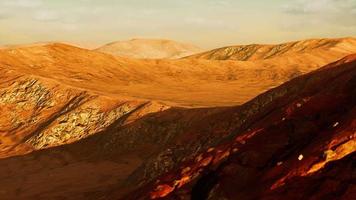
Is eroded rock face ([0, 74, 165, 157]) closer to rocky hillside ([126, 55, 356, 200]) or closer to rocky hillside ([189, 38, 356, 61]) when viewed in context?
rocky hillside ([126, 55, 356, 200])

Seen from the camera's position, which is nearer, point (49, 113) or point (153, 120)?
point (153, 120)

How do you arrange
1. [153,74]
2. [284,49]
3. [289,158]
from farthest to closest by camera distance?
[284,49], [153,74], [289,158]

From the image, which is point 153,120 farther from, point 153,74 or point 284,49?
point 284,49

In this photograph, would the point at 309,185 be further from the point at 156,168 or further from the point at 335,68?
the point at 156,168

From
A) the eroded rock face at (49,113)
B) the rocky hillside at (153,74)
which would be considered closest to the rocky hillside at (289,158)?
the eroded rock face at (49,113)

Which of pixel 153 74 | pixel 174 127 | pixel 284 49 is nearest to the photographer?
Result: pixel 174 127

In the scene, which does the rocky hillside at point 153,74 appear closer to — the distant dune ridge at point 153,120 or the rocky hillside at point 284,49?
the distant dune ridge at point 153,120

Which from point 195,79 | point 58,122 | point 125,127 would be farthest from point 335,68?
point 195,79

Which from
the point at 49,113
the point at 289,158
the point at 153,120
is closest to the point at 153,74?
the point at 49,113
